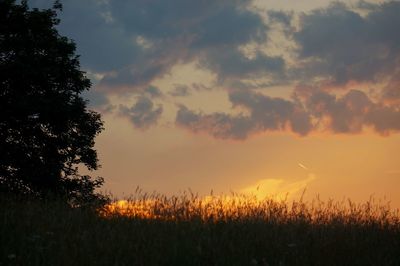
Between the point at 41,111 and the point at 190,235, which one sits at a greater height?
the point at 41,111

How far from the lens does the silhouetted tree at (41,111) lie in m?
24.4

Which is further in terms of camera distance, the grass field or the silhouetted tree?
the silhouetted tree

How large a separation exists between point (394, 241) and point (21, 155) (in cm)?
1787

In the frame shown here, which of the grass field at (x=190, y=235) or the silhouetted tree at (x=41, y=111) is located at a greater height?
the silhouetted tree at (x=41, y=111)

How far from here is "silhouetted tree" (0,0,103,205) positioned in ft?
80.0

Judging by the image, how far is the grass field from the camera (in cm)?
947

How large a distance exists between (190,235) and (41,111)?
15.7 meters

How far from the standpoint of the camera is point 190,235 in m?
11.0

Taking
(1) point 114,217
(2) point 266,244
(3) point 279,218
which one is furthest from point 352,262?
(1) point 114,217

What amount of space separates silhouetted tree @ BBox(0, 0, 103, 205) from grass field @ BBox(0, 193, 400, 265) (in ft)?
35.0

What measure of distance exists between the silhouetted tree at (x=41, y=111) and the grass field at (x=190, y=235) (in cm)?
1067

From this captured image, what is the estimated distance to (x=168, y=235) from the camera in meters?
11.1

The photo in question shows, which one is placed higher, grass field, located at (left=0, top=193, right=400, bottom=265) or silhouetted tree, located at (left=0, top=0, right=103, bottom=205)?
silhouetted tree, located at (left=0, top=0, right=103, bottom=205)

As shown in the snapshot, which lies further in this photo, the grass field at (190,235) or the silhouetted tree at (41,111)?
the silhouetted tree at (41,111)
